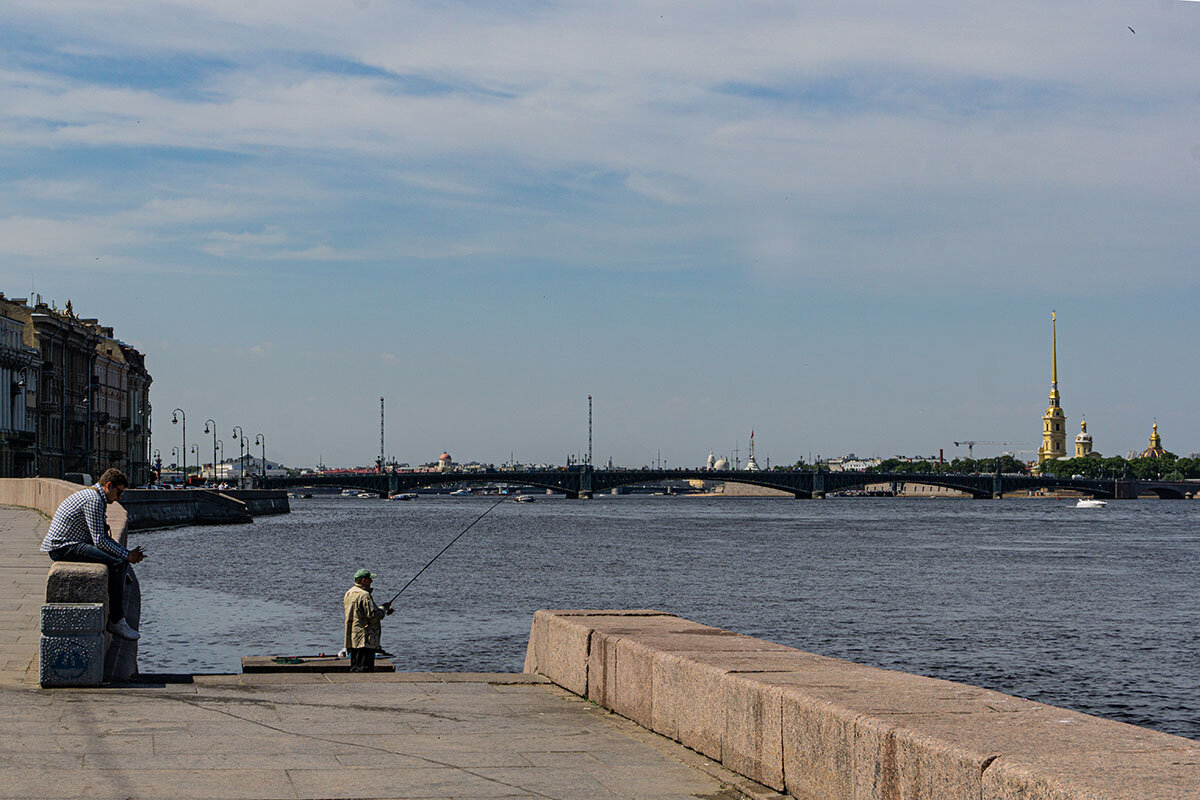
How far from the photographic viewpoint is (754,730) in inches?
281

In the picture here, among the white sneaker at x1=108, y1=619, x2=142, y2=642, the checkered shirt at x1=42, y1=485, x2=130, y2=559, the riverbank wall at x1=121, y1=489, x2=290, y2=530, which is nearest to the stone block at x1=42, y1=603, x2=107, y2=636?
the white sneaker at x1=108, y1=619, x2=142, y2=642

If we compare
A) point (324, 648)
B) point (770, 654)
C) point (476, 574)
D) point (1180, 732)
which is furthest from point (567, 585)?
point (770, 654)

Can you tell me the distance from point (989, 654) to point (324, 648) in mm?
13788

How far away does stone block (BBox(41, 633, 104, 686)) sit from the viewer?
10062mm

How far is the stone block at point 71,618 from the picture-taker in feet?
33.0

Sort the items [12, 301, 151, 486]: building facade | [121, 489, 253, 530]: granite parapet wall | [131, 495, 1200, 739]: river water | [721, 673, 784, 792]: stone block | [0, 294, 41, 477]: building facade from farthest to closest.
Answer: [12, 301, 151, 486]: building facade
[0, 294, 41, 477]: building facade
[121, 489, 253, 530]: granite parapet wall
[131, 495, 1200, 739]: river water
[721, 673, 784, 792]: stone block

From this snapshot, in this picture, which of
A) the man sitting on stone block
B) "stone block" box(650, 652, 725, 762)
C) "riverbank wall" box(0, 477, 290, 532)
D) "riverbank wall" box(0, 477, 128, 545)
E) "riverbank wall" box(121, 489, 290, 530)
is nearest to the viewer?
"stone block" box(650, 652, 725, 762)

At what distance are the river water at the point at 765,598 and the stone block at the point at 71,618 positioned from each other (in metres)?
13.4

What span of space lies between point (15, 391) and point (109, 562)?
75140 mm

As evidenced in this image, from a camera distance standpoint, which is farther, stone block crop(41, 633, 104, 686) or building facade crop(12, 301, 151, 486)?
building facade crop(12, 301, 151, 486)

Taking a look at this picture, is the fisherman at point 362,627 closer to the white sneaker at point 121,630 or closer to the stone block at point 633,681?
Result: the white sneaker at point 121,630

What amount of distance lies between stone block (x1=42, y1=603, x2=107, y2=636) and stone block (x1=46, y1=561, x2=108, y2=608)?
80mm

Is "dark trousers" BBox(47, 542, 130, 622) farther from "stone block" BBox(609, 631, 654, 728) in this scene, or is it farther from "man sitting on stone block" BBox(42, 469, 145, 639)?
"stone block" BBox(609, 631, 654, 728)

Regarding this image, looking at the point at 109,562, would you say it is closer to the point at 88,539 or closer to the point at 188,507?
the point at 88,539
